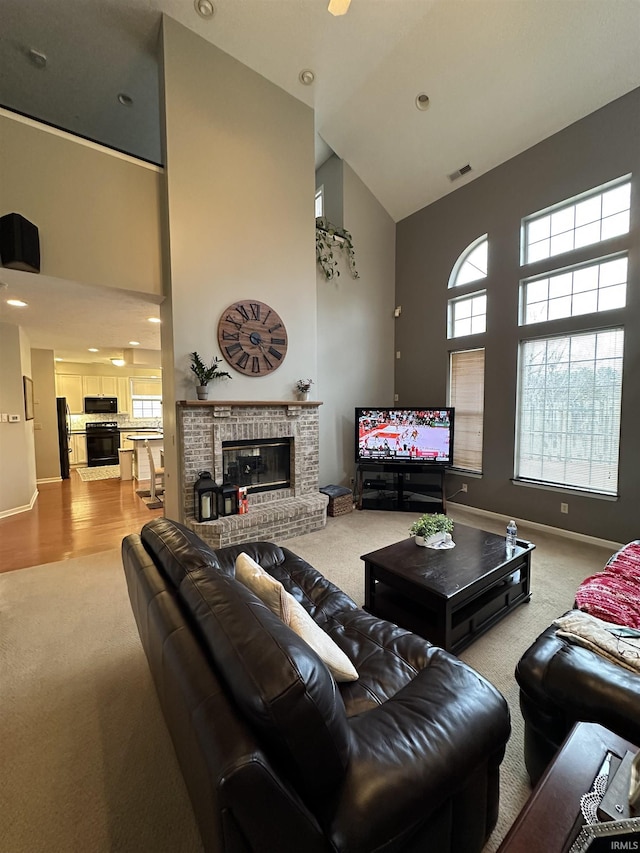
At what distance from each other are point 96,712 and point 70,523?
3316mm

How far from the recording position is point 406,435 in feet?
15.8

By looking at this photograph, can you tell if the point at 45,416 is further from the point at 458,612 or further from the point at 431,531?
the point at 458,612

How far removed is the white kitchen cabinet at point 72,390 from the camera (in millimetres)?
8250

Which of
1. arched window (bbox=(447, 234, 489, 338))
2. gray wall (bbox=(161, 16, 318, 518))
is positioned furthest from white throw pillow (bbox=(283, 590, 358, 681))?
arched window (bbox=(447, 234, 489, 338))

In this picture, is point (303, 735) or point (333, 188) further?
point (333, 188)

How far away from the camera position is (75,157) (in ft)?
10.4

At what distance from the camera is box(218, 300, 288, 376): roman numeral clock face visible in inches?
147

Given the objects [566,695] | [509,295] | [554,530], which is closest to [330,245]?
[509,295]

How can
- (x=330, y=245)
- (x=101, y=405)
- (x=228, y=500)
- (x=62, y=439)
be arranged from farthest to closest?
(x=101, y=405) < (x=62, y=439) < (x=330, y=245) < (x=228, y=500)

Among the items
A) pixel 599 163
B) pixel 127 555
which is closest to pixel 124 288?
pixel 127 555

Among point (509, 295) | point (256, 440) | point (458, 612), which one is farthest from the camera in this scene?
point (509, 295)

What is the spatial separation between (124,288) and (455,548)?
3.65 metres

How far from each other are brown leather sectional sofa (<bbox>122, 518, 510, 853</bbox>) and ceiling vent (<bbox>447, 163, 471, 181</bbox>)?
5363mm

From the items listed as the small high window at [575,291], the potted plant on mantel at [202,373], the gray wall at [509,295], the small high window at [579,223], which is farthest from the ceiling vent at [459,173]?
the potted plant on mantel at [202,373]
